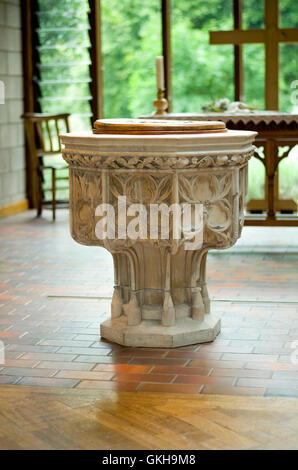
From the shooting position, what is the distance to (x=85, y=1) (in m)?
8.45

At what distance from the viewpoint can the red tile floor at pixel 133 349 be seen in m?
3.34

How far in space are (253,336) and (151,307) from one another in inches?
20.4

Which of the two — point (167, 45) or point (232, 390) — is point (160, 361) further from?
point (167, 45)

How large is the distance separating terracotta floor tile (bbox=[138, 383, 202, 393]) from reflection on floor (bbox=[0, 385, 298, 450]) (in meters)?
0.06

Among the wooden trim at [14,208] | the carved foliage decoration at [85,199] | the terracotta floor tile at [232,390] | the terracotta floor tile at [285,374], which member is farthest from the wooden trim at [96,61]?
the terracotta floor tile at [232,390]

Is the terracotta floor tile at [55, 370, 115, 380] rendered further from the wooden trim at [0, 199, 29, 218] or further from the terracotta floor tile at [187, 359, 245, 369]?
the wooden trim at [0, 199, 29, 218]

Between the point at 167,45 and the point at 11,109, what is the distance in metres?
1.73

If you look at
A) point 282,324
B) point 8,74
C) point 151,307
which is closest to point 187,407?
point 151,307

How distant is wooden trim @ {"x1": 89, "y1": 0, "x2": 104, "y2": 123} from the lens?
8406 millimetres

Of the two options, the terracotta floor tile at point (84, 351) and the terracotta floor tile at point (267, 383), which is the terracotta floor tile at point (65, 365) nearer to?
the terracotta floor tile at point (84, 351)

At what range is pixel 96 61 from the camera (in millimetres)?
8508

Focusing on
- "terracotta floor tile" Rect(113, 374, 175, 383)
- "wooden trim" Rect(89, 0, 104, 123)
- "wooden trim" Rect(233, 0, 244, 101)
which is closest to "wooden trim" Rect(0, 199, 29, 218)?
"wooden trim" Rect(89, 0, 104, 123)

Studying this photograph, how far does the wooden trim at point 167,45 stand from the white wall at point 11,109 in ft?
4.97

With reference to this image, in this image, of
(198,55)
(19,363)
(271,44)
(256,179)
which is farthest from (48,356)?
(198,55)
